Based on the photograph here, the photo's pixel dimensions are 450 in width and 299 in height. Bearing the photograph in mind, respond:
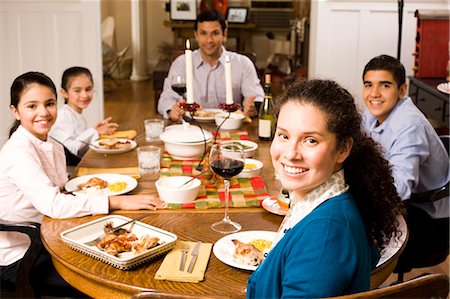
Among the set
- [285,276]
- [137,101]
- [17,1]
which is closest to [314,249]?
[285,276]

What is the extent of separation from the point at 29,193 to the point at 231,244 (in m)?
0.76

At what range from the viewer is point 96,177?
7.37 ft

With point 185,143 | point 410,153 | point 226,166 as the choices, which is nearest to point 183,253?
point 226,166

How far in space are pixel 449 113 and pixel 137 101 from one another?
188 inches

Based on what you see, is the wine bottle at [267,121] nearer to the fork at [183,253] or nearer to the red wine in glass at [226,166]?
the red wine in glass at [226,166]

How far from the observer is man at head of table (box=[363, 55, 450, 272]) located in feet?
8.00

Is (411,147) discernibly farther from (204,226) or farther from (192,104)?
(204,226)

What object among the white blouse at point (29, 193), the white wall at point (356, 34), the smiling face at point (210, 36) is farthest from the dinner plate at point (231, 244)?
the white wall at point (356, 34)

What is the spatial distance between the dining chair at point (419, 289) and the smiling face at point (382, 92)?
167 centimetres

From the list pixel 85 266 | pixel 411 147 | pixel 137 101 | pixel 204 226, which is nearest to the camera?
pixel 85 266

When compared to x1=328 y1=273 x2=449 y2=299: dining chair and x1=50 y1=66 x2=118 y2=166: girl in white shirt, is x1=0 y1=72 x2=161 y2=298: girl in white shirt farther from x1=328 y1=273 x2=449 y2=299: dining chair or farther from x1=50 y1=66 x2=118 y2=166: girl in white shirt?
x1=328 y1=273 x2=449 y2=299: dining chair

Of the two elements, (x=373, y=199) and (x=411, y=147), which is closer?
(x=373, y=199)

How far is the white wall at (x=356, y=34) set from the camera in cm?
503

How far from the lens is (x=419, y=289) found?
3.40ft
